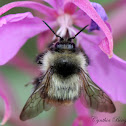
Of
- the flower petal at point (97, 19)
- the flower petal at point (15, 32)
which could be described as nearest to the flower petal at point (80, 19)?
the flower petal at point (15, 32)

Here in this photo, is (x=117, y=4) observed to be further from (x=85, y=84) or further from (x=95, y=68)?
(x=85, y=84)

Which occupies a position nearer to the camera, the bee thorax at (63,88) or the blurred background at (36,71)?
the bee thorax at (63,88)

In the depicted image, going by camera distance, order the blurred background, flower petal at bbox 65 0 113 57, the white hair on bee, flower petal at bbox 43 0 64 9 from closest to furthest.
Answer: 1. flower petal at bbox 65 0 113 57
2. the white hair on bee
3. flower petal at bbox 43 0 64 9
4. the blurred background

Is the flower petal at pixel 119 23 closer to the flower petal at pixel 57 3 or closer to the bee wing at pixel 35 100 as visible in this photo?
the flower petal at pixel 57 3

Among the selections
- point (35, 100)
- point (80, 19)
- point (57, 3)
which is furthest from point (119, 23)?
point (35, 100)

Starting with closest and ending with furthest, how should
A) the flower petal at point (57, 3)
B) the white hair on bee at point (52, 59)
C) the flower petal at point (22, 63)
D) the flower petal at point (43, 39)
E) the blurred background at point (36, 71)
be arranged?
1. the white hair on bee at point (52, 59)
2. the flower petal at point (57, 3)
3. the flower petal at point (43, 39)
4. the blurred background at point (36, 71)
5. the flower petal at point (22, 63)

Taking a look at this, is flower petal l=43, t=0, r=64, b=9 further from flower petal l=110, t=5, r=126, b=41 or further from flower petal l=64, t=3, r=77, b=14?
flower petal l=110, t=5, r=126, b=41

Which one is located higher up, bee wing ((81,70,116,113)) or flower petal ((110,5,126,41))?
flower petal ((110,5,126,41))

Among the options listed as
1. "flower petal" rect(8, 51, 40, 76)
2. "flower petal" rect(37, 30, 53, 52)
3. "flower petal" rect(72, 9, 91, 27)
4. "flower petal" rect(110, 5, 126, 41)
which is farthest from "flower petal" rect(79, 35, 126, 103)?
"flower petal" rect(8, 51, 40, 76)

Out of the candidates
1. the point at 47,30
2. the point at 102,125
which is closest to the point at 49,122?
the point at 102,125
